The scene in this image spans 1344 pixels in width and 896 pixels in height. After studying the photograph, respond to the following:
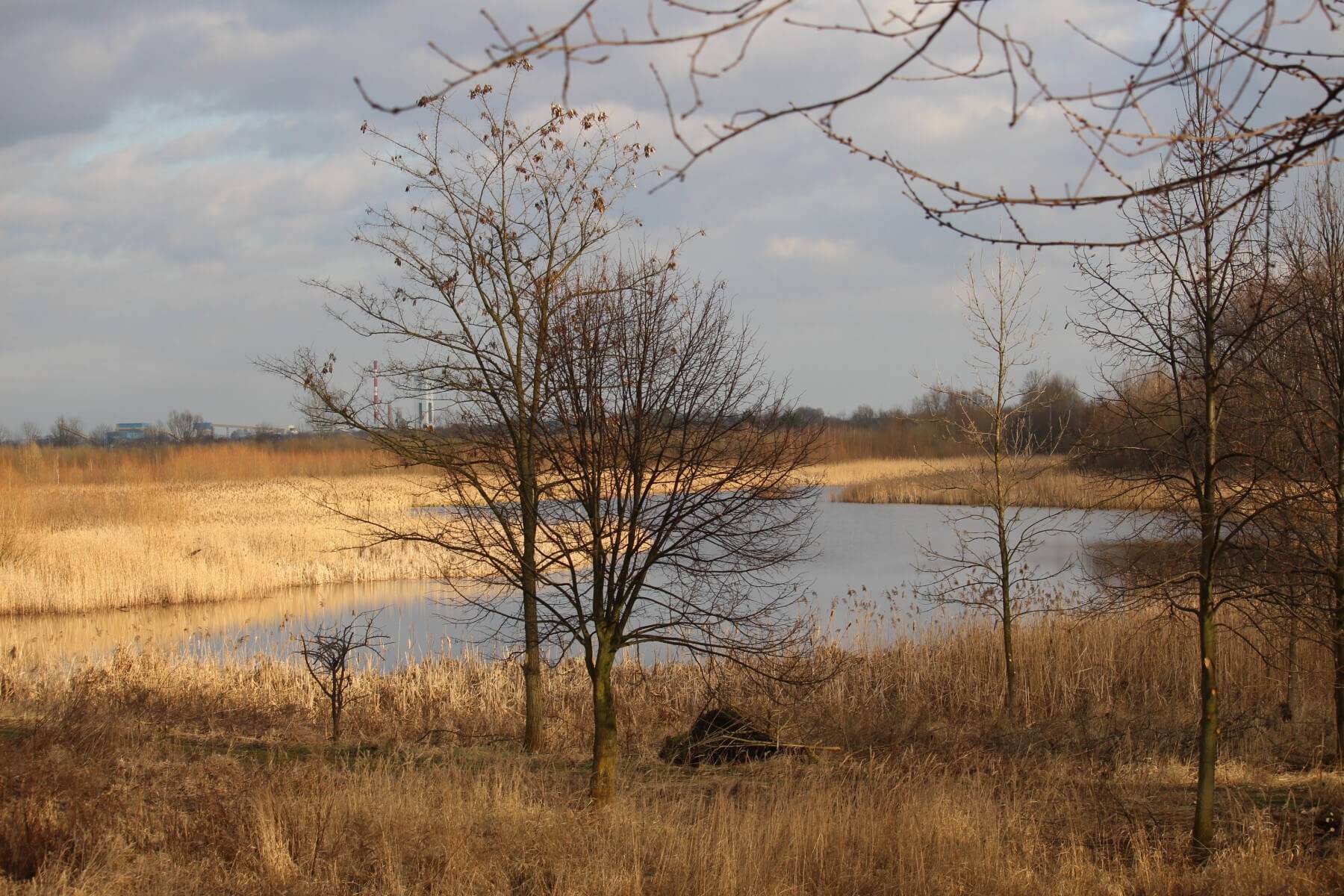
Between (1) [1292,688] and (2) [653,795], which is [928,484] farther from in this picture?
(2) [653,795]

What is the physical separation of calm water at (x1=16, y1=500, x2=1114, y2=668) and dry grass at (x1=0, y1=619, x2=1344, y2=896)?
2.29m

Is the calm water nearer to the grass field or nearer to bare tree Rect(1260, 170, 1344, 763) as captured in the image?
the grass field

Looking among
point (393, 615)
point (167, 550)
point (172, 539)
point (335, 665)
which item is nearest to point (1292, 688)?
point (335, 665)

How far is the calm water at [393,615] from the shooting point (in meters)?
16.8

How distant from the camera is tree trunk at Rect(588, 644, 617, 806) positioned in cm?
750

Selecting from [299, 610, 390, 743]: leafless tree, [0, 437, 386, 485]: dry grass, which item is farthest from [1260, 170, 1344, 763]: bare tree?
[0, 437, 386, 485]: dry grass

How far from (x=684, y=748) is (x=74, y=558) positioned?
17.9 m

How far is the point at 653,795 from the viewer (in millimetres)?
8422

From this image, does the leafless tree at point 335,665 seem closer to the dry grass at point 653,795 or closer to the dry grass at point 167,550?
the dry grass at point 653,795

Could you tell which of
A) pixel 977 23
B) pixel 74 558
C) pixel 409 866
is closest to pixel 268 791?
pixel 409 866

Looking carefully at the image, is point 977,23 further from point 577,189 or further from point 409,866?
point 577,189

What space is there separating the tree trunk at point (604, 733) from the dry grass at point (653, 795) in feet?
1.01

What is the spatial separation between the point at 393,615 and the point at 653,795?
43.9 ft

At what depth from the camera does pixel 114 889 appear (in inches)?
218
